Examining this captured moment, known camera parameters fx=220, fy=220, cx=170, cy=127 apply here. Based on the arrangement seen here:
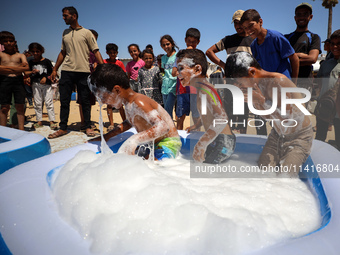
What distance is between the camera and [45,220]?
3.86 ft

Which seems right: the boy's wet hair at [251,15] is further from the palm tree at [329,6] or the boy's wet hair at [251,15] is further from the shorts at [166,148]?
the palm tree at [329,6]

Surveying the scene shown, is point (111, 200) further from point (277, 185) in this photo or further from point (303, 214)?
point (277, 185)

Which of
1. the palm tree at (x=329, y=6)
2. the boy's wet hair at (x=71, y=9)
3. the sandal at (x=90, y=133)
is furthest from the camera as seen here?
the palm tree at (x=329, y=6)

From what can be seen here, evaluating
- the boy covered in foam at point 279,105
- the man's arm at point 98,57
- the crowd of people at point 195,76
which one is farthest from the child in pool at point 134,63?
the boy covered in foam at point 279,105

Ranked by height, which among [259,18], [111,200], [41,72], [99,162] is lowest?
[111,200]

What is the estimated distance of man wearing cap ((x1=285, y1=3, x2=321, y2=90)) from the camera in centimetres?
294

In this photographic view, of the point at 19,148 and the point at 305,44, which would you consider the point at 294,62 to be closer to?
the point at 305,44

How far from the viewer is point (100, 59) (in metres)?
4.03

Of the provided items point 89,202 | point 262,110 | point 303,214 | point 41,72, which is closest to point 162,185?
point 89,202

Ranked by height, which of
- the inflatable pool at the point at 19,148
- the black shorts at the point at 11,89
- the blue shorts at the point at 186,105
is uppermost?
the black shorts at the point at 11,89

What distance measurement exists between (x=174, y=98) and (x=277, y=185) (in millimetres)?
2444

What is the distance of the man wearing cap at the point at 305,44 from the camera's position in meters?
2.94

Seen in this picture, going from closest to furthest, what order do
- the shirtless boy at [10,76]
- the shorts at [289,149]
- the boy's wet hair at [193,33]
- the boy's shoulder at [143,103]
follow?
the shorts at [289,149] < the boy's shoulder at [143,103] < the boy's wet hair at [193,33] < the shirtless boy at [10,76]

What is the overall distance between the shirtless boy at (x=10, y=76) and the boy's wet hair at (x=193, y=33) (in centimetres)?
323
